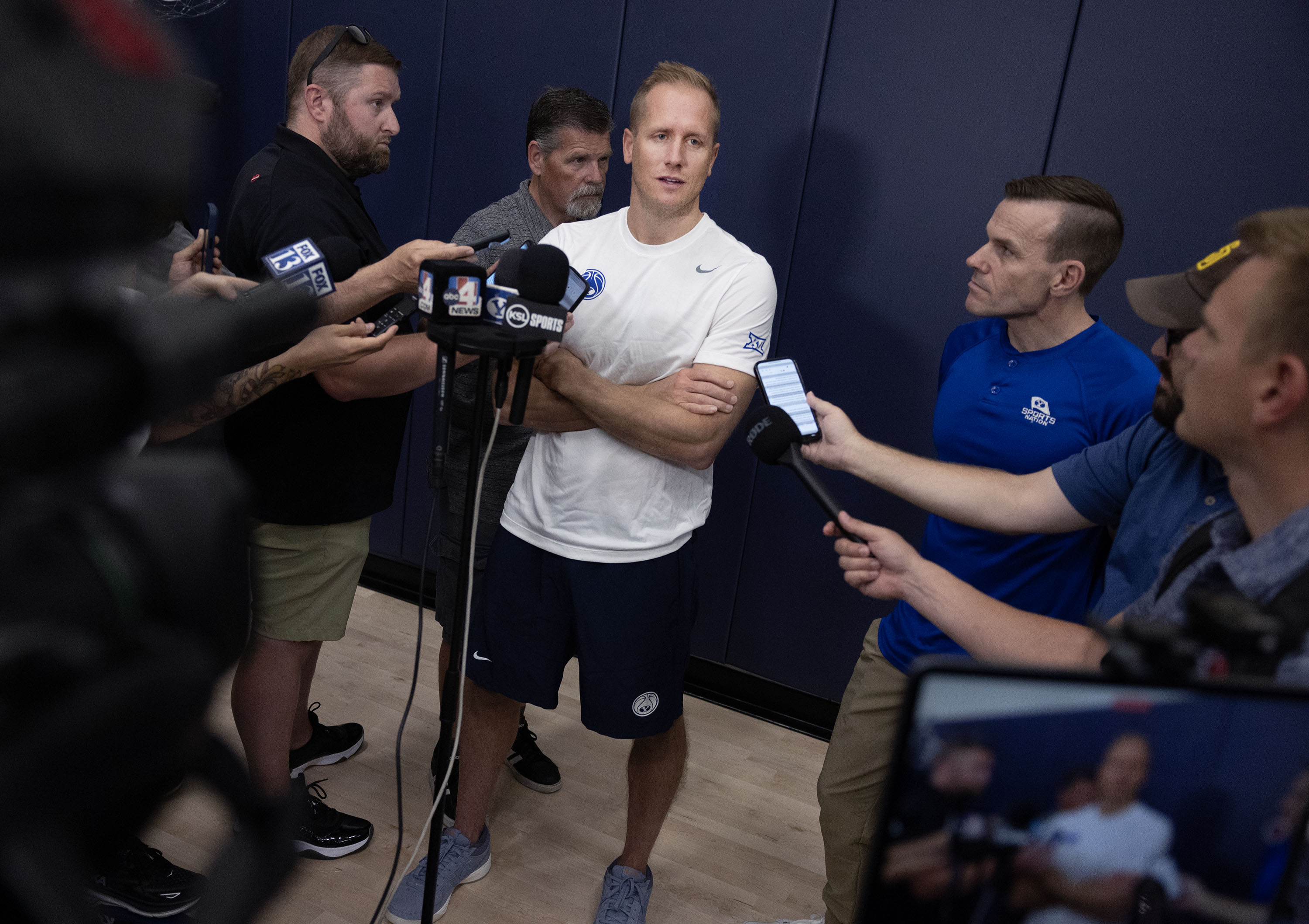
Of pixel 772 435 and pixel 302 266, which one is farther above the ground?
pixel 302 266

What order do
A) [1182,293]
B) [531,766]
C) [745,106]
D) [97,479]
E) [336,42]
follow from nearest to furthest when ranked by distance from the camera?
1. [97,479]
2. [1182,293]
3. [336,42]
4. [531,766]
5. [745,106]

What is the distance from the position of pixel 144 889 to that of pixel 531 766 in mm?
913

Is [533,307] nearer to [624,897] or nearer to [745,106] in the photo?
[624,897]

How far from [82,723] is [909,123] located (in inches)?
103

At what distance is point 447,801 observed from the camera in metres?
2.23

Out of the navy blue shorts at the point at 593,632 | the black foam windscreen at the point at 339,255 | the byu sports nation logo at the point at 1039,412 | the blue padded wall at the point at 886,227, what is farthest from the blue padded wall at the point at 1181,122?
the black foam windscreen at the point at 339,255

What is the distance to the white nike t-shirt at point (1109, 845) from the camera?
0.58m

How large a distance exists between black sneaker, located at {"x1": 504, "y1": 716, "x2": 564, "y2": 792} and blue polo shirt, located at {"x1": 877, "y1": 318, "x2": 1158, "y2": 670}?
1.02 metres

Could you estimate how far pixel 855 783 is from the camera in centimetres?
180

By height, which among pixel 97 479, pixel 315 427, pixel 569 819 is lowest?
pixel 569 819

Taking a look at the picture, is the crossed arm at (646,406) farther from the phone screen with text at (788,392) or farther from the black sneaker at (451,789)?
the black sneaker at (451,789)

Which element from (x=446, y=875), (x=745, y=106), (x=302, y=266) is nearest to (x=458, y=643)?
(x=302, y=266)

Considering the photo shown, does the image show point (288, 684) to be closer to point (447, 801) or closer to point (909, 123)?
point (447, 801)

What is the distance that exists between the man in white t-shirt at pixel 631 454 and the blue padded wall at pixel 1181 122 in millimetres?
1107
